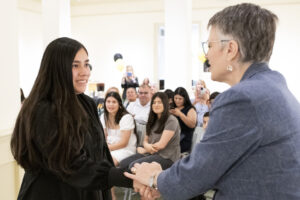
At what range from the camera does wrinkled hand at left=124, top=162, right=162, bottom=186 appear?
5.15 ft

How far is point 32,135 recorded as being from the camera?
1479mm

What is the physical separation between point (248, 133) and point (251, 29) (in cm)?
38

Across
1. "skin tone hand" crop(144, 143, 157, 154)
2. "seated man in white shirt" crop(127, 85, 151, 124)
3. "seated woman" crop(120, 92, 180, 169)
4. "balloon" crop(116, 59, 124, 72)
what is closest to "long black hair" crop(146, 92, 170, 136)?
"seated woman" crop(120, 92, 180, 169)

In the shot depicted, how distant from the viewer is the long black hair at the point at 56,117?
147cm

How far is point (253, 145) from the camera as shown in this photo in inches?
40.1

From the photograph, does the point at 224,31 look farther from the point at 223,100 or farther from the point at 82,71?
the point at 82,71

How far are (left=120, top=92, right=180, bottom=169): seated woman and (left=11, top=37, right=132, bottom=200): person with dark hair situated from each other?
6.75ft

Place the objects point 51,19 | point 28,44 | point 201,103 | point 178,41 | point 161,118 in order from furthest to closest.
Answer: point 28,44, point 178,41, point 51,19, point 201,103, point 161,118

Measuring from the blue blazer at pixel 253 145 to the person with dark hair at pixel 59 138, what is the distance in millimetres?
667

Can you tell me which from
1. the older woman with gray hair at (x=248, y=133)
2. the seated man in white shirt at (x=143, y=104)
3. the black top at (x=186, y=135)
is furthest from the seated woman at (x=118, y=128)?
the older woman with gray hair at (x=248, y=133)

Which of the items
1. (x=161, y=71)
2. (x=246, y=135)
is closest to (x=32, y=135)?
(x=246, y=135)

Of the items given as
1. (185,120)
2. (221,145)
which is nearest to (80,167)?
(221,145)

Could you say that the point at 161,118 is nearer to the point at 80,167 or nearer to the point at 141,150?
the point at 141,150

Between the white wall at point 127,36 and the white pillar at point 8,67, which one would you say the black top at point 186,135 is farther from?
the white wall at point 127,36
